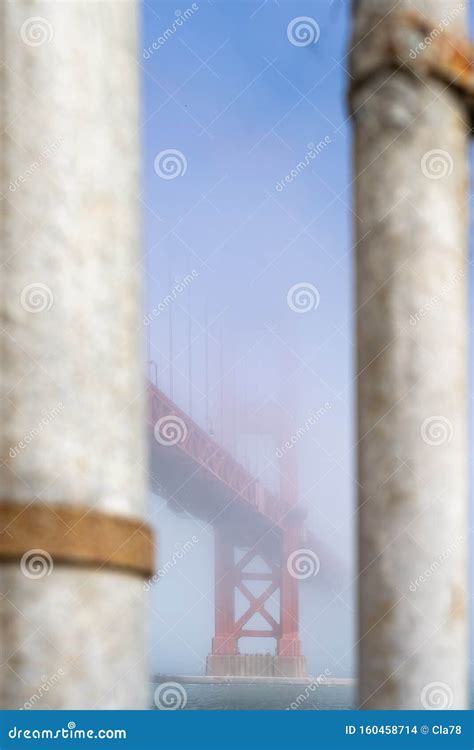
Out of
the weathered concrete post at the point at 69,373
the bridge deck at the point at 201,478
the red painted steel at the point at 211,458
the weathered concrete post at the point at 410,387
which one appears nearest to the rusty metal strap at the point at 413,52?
the weathered concrete post at the point at 410,387

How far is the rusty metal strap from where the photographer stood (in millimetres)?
1371

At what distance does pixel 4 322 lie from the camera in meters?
1.38

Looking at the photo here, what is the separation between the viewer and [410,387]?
131 centimetres

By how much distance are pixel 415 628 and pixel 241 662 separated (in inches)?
1370

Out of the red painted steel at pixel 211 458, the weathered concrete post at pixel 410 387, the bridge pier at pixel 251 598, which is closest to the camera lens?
the weathered concrete post at pixel 410 387

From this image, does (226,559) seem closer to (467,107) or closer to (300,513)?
(300,513)

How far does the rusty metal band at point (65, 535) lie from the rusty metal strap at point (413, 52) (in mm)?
642

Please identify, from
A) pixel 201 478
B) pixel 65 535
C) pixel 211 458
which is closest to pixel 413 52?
pixel 65 535

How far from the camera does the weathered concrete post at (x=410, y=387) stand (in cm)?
130

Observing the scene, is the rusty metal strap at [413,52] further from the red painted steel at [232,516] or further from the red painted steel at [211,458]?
the red painted steel at [232,516]

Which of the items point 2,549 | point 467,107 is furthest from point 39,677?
point 467,107

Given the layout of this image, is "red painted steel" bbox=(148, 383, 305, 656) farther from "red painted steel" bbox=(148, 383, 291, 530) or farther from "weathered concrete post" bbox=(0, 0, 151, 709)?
"weathered concrete post" bbox=(0, 0, 151, 709)

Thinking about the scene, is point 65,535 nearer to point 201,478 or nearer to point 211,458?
point 211,458

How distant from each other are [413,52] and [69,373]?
0.59 m
